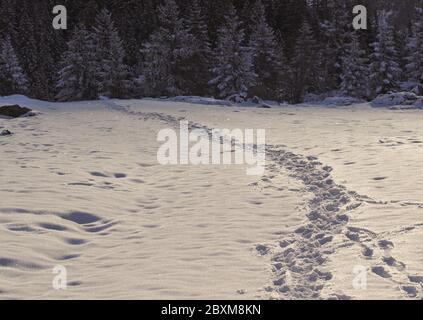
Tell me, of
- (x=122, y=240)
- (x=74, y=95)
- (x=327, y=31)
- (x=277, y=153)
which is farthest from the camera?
(x=327, y=31)

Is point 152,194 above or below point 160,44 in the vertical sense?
below

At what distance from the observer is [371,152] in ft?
43.9

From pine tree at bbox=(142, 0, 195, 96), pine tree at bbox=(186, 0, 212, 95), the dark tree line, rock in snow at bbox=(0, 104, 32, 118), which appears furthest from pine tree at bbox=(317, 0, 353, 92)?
rock in snow at bbox=(0, 104, 32, 118)

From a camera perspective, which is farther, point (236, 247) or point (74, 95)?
point (74, 95)

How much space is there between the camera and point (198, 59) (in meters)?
52.4

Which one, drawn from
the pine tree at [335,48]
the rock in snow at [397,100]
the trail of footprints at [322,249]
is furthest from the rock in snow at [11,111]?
the pine tree at [335,48]

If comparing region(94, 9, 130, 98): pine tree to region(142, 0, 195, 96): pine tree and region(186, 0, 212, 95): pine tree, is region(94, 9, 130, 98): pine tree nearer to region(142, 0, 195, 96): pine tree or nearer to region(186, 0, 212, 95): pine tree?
region(142, 0, 195, 96): pine tree

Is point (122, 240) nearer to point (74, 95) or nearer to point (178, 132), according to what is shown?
point (178, 132)

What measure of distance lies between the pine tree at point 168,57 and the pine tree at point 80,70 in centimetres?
548

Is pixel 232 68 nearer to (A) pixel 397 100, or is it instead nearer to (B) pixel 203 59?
(B) pixel 203 59

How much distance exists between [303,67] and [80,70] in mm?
24396
